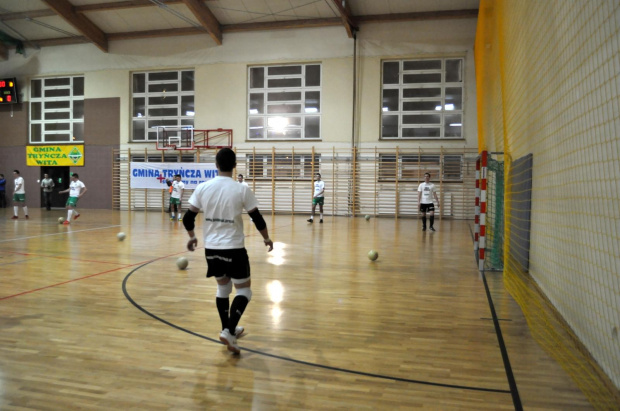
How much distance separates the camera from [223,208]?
3924mm

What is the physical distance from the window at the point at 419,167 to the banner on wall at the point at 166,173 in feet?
25.6

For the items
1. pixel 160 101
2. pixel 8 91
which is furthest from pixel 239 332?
pixel 8 91

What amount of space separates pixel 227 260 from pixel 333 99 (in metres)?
18.2

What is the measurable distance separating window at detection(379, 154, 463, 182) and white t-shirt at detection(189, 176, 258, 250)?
56.4 ft

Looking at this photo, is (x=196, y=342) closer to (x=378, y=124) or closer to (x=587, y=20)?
(x=587, y=20)

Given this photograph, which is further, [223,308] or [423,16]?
[423,16]

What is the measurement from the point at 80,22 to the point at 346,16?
1221 cm

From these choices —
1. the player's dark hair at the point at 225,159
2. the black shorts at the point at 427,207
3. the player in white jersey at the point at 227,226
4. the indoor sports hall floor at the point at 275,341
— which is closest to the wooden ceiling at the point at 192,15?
the black shorts at the point at 427,207

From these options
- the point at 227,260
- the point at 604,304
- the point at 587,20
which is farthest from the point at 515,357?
the point at 587,20

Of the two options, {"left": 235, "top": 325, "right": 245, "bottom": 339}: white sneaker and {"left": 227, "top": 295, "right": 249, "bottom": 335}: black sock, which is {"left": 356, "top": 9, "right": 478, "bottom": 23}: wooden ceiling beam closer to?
{"left": 235, "top": 325, "right": 245, "bottom": 339}: white sneaker

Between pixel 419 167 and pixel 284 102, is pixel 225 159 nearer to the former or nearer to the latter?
pixel 419 167

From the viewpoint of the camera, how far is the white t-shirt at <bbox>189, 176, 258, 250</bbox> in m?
3.92

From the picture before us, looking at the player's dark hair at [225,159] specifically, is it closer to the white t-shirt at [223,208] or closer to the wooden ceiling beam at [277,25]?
the white t-shirt at [223,208]

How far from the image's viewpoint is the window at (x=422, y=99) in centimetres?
2045
